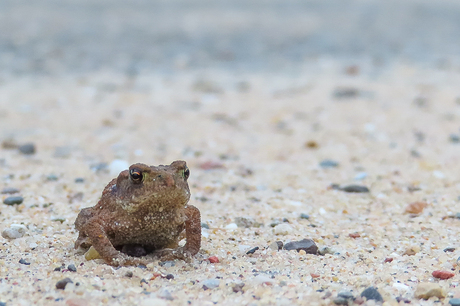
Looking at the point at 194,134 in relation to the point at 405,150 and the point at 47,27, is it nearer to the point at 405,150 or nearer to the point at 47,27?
the point at 405,150

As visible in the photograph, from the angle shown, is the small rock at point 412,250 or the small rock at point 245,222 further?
the small rock at point 245,222

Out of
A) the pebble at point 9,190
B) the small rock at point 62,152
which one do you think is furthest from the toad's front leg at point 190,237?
the small rock at point 62,152

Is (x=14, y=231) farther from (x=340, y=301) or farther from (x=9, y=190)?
(x=340, y=301)

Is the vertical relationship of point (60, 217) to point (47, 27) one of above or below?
below

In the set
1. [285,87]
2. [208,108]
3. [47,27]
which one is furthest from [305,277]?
Answer: [47,27]

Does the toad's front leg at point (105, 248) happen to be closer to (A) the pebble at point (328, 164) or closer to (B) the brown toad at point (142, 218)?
(B) the brown toad at point (142, 218)

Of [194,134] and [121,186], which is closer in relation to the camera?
[121,186]

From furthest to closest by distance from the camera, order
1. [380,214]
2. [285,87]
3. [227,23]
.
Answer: [227,23] < [285,87] < [380,214]
